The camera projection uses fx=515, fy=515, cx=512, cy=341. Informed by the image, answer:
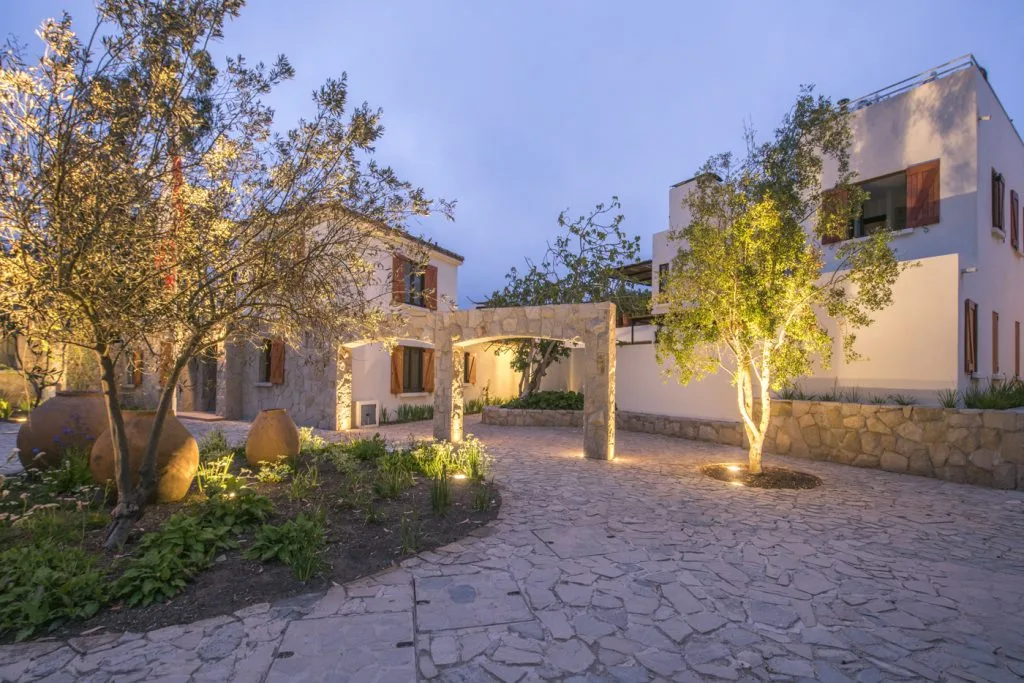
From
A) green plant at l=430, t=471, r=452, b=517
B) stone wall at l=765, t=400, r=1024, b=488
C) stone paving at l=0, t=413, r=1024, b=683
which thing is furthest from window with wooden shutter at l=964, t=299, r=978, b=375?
Result: green plant at l=430, t=471, r=452, b=517

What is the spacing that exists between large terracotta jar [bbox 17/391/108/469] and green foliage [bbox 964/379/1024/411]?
13.0 m

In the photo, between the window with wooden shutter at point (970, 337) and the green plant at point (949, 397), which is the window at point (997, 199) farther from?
the green plant at point (949, 397)

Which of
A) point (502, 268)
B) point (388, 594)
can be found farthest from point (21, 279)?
point (502, 268)

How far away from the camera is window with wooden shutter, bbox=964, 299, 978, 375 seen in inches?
352

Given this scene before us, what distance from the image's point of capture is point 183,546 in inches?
161

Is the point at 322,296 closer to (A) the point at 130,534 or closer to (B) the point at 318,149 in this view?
(B) the point at 318,149

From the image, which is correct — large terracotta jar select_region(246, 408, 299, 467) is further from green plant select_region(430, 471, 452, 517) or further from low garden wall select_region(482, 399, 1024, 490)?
low garden wall select_region(482, 399, 1024, 490)

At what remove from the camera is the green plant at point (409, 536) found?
4.52 metres

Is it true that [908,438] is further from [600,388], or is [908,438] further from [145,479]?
[145,479]

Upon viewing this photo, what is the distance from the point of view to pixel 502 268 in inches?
4631

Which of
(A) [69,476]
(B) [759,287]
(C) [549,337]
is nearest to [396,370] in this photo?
(C) [549,337]

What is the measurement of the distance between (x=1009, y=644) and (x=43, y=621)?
239 inches

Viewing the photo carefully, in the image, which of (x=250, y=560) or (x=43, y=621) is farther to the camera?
(x=250, y=560)

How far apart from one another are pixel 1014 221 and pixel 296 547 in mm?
15380
